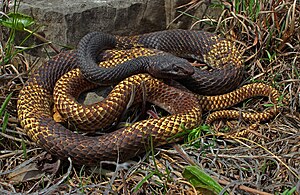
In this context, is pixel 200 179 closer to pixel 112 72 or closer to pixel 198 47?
pixel 112 72

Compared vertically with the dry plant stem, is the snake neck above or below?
above

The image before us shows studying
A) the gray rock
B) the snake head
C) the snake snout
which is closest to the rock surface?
the gray rock

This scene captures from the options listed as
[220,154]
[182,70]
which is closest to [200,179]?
[220,154]

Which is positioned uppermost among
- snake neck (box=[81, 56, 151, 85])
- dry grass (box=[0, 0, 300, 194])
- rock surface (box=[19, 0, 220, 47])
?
rock surface (box=[19, 0, 220, 47])

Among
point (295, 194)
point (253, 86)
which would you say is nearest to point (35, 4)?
point (253, 86)

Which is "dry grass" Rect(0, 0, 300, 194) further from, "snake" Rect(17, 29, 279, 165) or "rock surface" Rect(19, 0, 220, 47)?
"rock surface" Rect(19, 0, 220, 47)

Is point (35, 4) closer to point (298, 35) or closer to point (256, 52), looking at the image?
point (256, 52)

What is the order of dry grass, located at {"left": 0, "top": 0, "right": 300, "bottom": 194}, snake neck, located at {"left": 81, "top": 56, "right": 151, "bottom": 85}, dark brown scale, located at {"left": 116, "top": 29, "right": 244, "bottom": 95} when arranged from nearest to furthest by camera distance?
1. dry grass, located at {"left": 0, "top": 0, "right": 300, "bottom": 194}
2. snake neck, located at {"left": 81, "top": 56, "right": 151, "bottom": 85}
3. dark brown scale, located at {"left": 116, "top": 29, "right": 244, "bottom": 95}
